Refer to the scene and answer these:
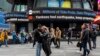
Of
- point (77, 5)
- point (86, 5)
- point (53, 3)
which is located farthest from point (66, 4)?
point (86, 5)

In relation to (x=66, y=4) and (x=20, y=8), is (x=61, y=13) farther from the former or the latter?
(x=20, y=8)

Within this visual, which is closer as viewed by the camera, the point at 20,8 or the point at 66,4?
the point at 66,4

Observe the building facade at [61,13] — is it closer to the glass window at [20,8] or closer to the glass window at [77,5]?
the glass window at [77,5]

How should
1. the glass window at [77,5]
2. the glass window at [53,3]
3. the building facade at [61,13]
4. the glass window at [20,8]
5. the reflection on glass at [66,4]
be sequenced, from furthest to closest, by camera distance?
the glass window at [20,8]
the glass window at [77,5]
the reflection on glass at [66,4]
the glass window at [53,3]
the building facade at [61,13]

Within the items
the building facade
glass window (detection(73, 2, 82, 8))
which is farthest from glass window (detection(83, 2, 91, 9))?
glass window (detection(73, 2, 82, 8))

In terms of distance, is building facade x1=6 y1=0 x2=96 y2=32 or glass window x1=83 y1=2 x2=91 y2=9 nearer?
building facade x1=6 y1=0 x2=96 y2=32

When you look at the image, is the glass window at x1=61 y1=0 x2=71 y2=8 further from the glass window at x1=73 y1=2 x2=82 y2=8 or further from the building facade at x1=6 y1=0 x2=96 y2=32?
the glass window at x1=73 y1=2 x2=82 y2=8

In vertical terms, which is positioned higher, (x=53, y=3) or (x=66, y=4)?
(x=53, y=3)

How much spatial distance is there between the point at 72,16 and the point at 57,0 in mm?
3128

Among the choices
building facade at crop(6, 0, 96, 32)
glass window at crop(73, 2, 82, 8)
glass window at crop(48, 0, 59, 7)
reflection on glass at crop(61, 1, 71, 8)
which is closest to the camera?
building facade at crop(6, 0, 96, 32)

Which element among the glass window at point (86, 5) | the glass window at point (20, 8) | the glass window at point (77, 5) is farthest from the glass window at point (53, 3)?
the glass window at point (20, 8)

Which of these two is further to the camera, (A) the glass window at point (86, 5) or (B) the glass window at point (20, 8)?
(B) the glass window at point (20, 8)

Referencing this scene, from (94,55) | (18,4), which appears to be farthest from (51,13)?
(94,55)

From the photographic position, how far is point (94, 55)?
19.5 m
